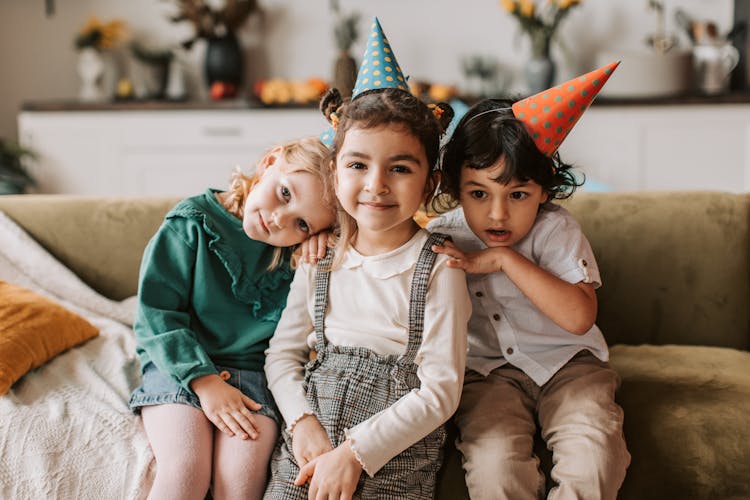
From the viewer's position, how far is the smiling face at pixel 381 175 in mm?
1288

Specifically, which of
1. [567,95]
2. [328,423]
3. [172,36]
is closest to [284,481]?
[328,423]

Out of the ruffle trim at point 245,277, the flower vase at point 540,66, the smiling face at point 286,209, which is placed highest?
the flower vase at point 540,66

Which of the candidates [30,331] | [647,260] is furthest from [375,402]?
[647,260]

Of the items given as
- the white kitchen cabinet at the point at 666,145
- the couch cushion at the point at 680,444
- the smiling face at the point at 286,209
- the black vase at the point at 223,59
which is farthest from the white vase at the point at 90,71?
the couch cushion at the point at 680,444

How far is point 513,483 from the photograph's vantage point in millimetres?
1295

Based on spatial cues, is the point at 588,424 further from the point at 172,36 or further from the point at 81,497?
the point at 172,36

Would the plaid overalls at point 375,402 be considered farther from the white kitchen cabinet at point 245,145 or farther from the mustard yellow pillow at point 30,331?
the white kitchen cabinet at point 245,145

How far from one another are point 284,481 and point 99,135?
140 inches

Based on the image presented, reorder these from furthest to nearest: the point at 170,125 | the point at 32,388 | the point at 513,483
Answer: the point at 170,125, the point at 32,388, the point at 513,483

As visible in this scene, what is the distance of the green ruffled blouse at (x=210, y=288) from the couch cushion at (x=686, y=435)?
76 centimetres

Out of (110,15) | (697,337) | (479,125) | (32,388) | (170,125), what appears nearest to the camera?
(479,125)

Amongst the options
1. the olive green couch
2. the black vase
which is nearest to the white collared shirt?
the olive green couch

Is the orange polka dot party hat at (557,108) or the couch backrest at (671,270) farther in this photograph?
the couch backrest at (671,270)

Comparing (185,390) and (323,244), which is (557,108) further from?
(185,390)
